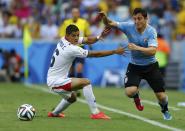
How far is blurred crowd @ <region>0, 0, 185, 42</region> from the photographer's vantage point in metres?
27.1

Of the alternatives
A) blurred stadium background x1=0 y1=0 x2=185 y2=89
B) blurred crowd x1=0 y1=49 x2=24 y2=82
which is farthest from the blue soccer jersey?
blurred crowd x1=0 y1=49 x2=24 y2=82

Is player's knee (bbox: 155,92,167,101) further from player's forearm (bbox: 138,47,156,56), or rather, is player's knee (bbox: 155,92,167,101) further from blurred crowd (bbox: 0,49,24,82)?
blurred crowd (bbox: 0,49,24,82)

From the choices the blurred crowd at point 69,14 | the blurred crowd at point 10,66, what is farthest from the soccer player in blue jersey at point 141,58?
the blurred crowd at point 10,66

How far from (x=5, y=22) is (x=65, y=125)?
53.1 ft

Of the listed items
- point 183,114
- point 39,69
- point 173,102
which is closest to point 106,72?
point 39,69

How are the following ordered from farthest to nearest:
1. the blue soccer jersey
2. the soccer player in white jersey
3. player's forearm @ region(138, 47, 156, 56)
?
the blue soccer jersey < the soccer player in white jersey < player's forearm @ region(138, 47, 156, 56)

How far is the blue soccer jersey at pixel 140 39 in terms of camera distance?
42.6ft

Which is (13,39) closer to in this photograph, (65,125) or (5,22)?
(5,22)

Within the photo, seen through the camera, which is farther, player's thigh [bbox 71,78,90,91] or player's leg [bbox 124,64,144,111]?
player's leg [bbox 124,64,144,111]

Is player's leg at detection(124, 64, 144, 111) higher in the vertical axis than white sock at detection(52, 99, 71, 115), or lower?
higher

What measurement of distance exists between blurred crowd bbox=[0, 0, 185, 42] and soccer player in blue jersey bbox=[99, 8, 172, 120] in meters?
13.2

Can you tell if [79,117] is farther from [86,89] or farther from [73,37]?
[73,37]

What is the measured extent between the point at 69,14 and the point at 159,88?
15104 mm

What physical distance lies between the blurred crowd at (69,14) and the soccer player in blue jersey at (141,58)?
1316cm
